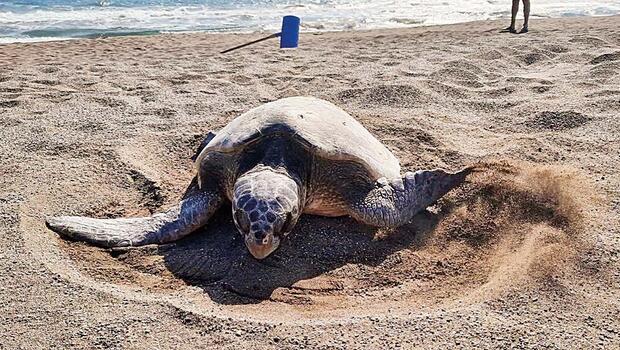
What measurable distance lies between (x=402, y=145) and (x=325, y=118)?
871mm

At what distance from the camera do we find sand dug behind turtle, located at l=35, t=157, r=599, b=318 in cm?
234

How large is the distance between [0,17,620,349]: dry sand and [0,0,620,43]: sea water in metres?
7.01

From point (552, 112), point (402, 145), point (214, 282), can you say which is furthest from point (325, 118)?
point (552, 112)

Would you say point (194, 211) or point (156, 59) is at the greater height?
point (156, 59)

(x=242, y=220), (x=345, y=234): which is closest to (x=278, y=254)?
(x=242, y=220)

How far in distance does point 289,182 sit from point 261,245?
1.17 ft

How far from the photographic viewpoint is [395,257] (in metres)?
2.66

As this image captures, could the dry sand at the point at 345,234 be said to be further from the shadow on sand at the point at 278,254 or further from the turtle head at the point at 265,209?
the turtle head at the point at 265,209

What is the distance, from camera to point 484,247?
2.71 m

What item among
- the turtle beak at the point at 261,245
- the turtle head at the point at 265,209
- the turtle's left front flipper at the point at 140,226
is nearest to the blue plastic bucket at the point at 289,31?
the turtle's left front flipper at the point at 140,226

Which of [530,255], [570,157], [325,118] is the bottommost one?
[530,255]

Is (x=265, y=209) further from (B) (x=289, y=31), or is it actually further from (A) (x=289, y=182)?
(B) (x=289, y=31)

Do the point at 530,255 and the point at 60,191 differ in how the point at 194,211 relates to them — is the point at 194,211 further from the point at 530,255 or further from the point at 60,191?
the point at 530,255

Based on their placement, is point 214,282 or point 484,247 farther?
point 484,247
